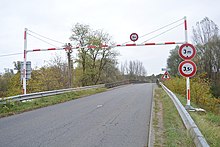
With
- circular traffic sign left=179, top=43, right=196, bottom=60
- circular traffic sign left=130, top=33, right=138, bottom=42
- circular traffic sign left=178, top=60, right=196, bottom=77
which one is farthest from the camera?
circular traffic sign left=130, top=33, right=138, bottom=42

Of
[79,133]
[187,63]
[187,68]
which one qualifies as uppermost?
[187,63]

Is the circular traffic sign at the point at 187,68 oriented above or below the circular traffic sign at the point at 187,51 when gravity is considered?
below

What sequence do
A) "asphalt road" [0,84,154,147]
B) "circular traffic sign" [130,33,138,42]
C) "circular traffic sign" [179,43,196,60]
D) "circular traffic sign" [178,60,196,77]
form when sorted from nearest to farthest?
1. "asphalt road" [0,84,154,147]
2. "circular traffic sign" [178,60,196,77]
3. "circular traffic sign" [179,43,196,60]
4. "circular traffic sign" [130,33,138,42]

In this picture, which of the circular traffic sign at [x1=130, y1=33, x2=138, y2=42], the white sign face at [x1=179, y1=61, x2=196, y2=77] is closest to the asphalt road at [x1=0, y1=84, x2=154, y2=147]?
the white sign face at [x1=179, y1=61, x2=196, y2=77]

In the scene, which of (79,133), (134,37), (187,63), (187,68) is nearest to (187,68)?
(187,68)

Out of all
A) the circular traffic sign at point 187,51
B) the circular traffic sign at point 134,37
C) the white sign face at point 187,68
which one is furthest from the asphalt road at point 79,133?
the circular traffic sign at point 134,37

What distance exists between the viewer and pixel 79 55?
134 ft

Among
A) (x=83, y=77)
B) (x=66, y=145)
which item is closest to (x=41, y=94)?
(x=66, y=145)

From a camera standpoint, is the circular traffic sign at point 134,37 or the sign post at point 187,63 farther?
the circular traffic sign at point 134,37

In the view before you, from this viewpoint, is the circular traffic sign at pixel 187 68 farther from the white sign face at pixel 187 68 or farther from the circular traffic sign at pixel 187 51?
the circular traffic sign at pixel 187 51

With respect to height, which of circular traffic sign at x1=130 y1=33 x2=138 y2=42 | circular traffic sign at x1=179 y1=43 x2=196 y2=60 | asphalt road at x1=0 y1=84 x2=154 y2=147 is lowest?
asphalt road at x1=0 y1=84 x2=154 y2=147

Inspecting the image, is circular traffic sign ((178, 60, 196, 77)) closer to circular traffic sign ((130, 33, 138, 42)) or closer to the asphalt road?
the asphalt road

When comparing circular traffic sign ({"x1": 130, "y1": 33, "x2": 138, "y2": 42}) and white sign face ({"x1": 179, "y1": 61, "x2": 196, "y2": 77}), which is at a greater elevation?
circular traffic sign ({"x1": 130, "y1": 33, "x2": 138, "y2": 42})

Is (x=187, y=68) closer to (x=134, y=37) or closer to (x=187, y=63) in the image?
(x=187, y=63)
